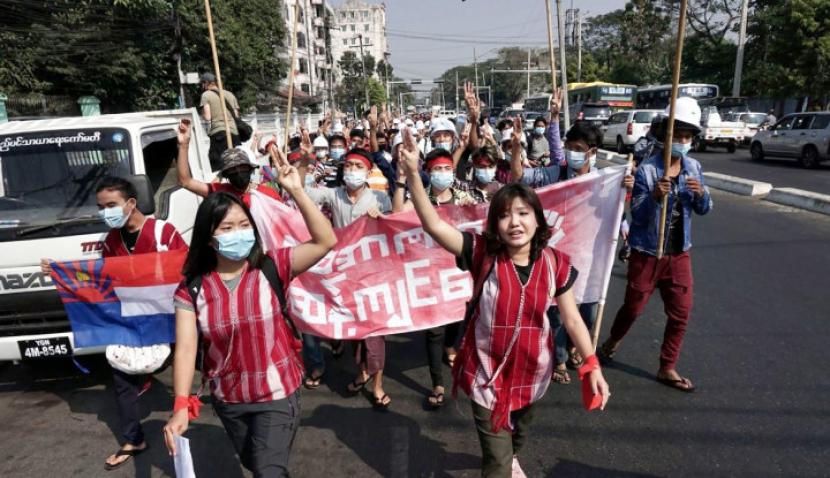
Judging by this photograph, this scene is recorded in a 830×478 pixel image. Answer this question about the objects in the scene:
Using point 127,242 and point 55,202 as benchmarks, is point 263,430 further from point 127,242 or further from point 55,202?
point 55,202

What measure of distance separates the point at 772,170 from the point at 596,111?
49.8ft

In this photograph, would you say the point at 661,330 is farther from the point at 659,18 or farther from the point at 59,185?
the point at 659,18

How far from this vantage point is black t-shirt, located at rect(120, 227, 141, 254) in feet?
11.2

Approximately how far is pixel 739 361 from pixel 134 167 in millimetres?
4852

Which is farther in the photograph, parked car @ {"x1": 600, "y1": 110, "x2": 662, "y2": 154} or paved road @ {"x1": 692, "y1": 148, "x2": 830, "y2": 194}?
parked car @ {"x1": 600, "y1": 110, "x2": 662, "y2": 154}

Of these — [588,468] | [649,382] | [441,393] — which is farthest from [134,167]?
[649,382]

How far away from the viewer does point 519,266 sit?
7.83 feet

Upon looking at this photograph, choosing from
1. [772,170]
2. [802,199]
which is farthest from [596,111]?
[802,199]

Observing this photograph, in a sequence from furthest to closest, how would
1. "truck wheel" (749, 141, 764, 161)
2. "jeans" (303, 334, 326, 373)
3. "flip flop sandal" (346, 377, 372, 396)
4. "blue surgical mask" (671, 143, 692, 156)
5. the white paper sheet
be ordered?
"truck wheel" (749, 141, 764, 161) → "jeans" (303, 334, 326, 373) → "flip flop sandal" (346, 377, 372, 396) → "blue surgical mask" (671, 143, 692, 156) → the white paper sheet

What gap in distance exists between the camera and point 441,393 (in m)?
3.86

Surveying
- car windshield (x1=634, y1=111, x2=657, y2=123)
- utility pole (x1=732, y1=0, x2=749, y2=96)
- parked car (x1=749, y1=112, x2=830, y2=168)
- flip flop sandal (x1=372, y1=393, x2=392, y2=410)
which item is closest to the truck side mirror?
flip flop sandal (x1=372, y1=393, x2=392, y2=410)

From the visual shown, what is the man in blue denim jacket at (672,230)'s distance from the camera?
3711 millimetres

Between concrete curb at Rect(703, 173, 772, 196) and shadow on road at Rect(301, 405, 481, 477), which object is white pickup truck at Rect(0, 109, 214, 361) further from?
concrete curb at Rect(703, 173, 772, 196)

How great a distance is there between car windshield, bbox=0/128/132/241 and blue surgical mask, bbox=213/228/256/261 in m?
2.45
